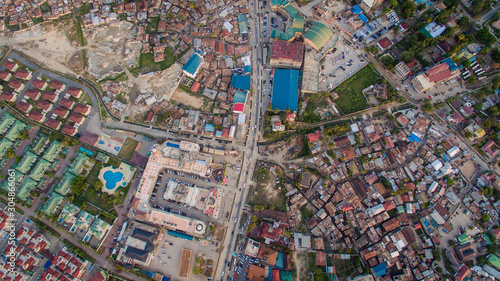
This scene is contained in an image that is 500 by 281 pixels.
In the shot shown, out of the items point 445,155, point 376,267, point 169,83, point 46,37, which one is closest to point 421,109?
point 445,155

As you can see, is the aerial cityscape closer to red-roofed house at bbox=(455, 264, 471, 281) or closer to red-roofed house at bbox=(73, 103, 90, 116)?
red-roofed house at bbox=(455, 264, 471, 281)

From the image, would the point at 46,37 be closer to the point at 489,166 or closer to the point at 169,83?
the point at 169,83

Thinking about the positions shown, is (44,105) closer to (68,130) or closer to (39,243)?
(68,130)

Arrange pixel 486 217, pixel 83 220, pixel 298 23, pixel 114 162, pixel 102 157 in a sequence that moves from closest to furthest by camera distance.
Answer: pixel 486 217
pixel 83 220
pixel 102 157
pixel 114 162
pixel 298 23

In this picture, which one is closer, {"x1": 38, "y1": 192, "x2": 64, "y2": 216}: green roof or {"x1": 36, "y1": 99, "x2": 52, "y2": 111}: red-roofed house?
{"x1": 38, "y1": 192, "x2": 64, "y2": 216}: green roof

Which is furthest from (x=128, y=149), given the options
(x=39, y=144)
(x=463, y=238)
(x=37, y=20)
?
(x=463, y=238)

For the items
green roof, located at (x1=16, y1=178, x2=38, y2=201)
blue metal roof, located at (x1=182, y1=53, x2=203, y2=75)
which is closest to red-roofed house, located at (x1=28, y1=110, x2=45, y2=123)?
green roof, located at (x1=16, y1=178, x2=38, y2=201)

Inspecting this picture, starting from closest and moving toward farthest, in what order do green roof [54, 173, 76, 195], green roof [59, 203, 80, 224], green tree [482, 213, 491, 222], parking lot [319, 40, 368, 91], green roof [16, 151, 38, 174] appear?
green tree [482, 213, 491, 222]
green roof [59, 203, 80, 224]
green roof [54, 173, 76, 195]
green roof [16, 151, 38, 174]
parking lot [319, 40, 368, 91]
